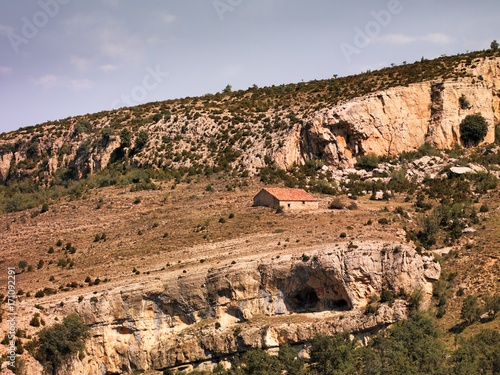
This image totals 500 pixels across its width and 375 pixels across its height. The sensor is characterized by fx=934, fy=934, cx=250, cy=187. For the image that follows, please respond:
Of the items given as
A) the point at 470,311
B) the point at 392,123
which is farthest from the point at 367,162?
the point at 470,311

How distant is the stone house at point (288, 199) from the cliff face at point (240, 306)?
11.6 metres

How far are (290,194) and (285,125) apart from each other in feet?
49.1

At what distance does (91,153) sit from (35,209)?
14885 mm

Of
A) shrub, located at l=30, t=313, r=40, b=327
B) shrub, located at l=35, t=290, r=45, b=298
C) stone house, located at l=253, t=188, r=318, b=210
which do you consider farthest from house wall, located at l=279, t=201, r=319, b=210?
shrub, located at l=30, t=313, r=40, b=327

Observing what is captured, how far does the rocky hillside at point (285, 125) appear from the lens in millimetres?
78750

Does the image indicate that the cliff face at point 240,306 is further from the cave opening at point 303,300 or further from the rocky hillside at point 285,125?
the rocky hillside at point 285,125

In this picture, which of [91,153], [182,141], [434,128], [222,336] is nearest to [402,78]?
[434,128]

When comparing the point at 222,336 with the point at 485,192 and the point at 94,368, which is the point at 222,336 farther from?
the point at 485,192

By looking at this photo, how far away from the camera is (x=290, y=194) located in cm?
6950

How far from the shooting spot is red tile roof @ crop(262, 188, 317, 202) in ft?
225

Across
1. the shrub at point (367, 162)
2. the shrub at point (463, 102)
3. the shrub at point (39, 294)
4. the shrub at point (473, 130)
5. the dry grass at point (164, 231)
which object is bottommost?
the shrub at point (39, 294)

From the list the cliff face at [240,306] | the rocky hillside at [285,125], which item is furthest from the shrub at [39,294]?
the rocky hillside at [285,125]

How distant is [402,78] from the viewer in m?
85.2

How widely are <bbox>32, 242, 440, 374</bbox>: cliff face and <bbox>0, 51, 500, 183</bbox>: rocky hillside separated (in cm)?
2313
